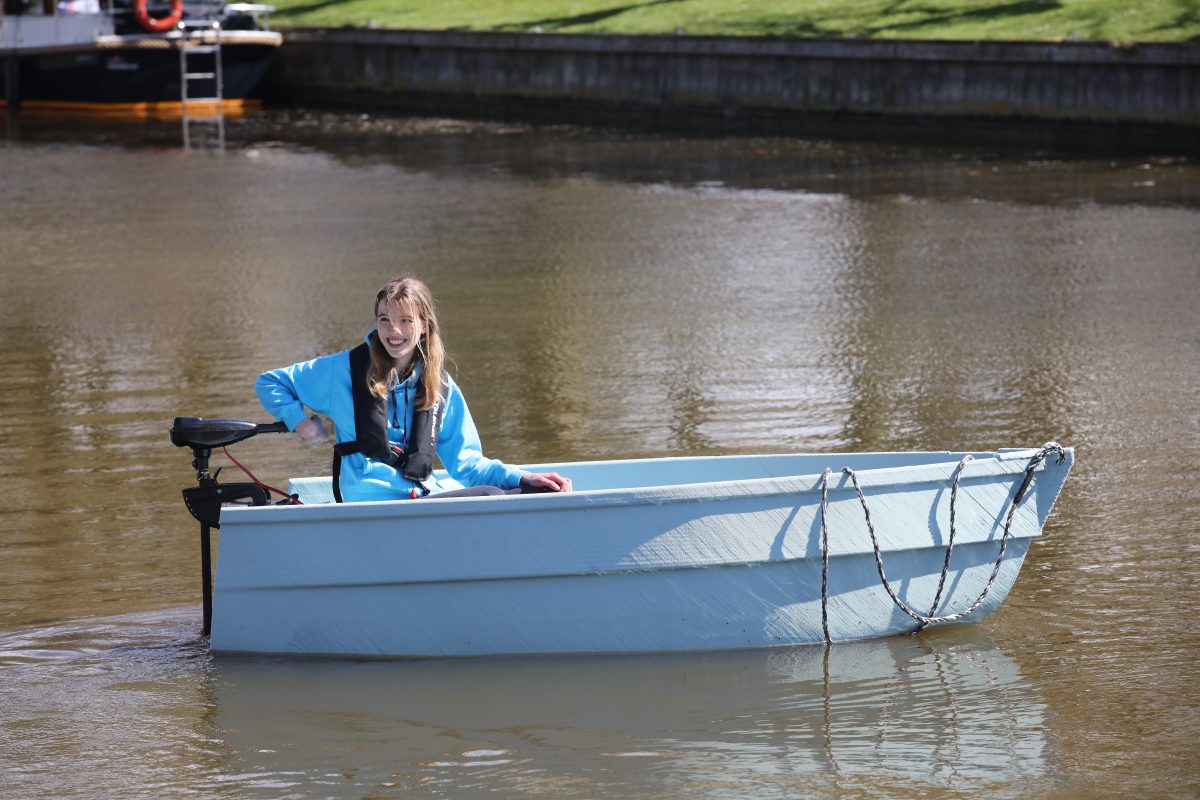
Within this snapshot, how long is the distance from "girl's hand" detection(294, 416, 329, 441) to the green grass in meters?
19.5

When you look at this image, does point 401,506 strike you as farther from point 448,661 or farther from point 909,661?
point 909,661

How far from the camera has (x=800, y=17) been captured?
1179 inches

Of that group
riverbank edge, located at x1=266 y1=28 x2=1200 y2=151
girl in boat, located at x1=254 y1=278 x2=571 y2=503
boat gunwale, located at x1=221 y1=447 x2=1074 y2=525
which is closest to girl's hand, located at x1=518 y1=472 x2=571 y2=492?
girl in boat, located at x1=254 y1=278 x2=571 y2=503

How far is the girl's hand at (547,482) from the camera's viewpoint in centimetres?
621

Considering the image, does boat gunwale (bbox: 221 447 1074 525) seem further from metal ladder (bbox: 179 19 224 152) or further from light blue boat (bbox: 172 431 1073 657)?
metal ladder (bbox: 179 19 224 152)

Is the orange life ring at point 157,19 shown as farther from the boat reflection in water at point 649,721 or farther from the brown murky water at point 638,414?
the boat reflection in water at point 649,721

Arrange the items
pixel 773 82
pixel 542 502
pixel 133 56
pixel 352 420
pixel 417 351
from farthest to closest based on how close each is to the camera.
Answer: pixel 133 56 → pixel 773 82 → pixel 417 351 → pixel 352 420 → pixel 542 502

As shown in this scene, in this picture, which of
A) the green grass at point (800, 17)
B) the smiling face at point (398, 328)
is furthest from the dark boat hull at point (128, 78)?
the smiling face at point (398, 328)

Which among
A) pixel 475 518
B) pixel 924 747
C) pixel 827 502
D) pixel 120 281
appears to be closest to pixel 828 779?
pixel 924 747

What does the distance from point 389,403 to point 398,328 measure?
11.4 inches

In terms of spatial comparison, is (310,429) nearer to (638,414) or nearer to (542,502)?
(542,502)

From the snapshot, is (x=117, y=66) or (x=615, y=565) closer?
(x=615, y=565)

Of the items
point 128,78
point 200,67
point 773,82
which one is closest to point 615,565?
point 773,82

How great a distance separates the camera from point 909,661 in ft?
20.8
